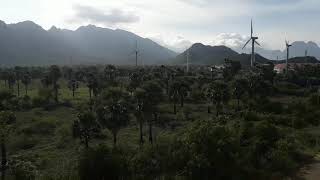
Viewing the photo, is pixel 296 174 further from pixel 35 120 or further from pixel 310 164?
pixel 35 120

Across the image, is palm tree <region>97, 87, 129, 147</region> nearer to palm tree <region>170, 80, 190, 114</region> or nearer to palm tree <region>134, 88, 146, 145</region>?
palm tree <region>134, 88, 146, 145</region>

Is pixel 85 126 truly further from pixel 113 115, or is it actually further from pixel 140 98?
pixel 140 98

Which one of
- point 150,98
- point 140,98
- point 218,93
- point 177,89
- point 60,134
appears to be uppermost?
point 140,98

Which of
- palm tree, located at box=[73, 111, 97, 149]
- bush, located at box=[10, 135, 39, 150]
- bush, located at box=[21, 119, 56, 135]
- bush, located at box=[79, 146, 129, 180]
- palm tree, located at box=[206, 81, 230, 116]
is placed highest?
palm tree, located at box=[206, 81, 230, 116]

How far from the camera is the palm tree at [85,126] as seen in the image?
6656 centimetres

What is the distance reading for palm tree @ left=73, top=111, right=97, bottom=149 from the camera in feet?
218

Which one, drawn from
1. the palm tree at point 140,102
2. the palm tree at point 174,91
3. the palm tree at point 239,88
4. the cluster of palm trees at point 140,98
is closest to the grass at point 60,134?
the palm tree at point 174,91

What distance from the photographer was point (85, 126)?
6694 cm

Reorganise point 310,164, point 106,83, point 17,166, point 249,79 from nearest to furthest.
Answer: point 17,166 < point 310,164 < point 249,79 < point 106,83

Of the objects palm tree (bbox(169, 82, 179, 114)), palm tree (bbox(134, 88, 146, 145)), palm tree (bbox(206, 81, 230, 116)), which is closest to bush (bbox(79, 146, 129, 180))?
palm tree (bbox(134, 88, 146, 145))

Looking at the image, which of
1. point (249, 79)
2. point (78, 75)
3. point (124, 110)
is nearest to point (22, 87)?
point (78, 75)

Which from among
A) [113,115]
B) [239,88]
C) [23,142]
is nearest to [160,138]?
[113,115]

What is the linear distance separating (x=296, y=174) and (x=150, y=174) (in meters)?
15.9

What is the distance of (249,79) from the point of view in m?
120
